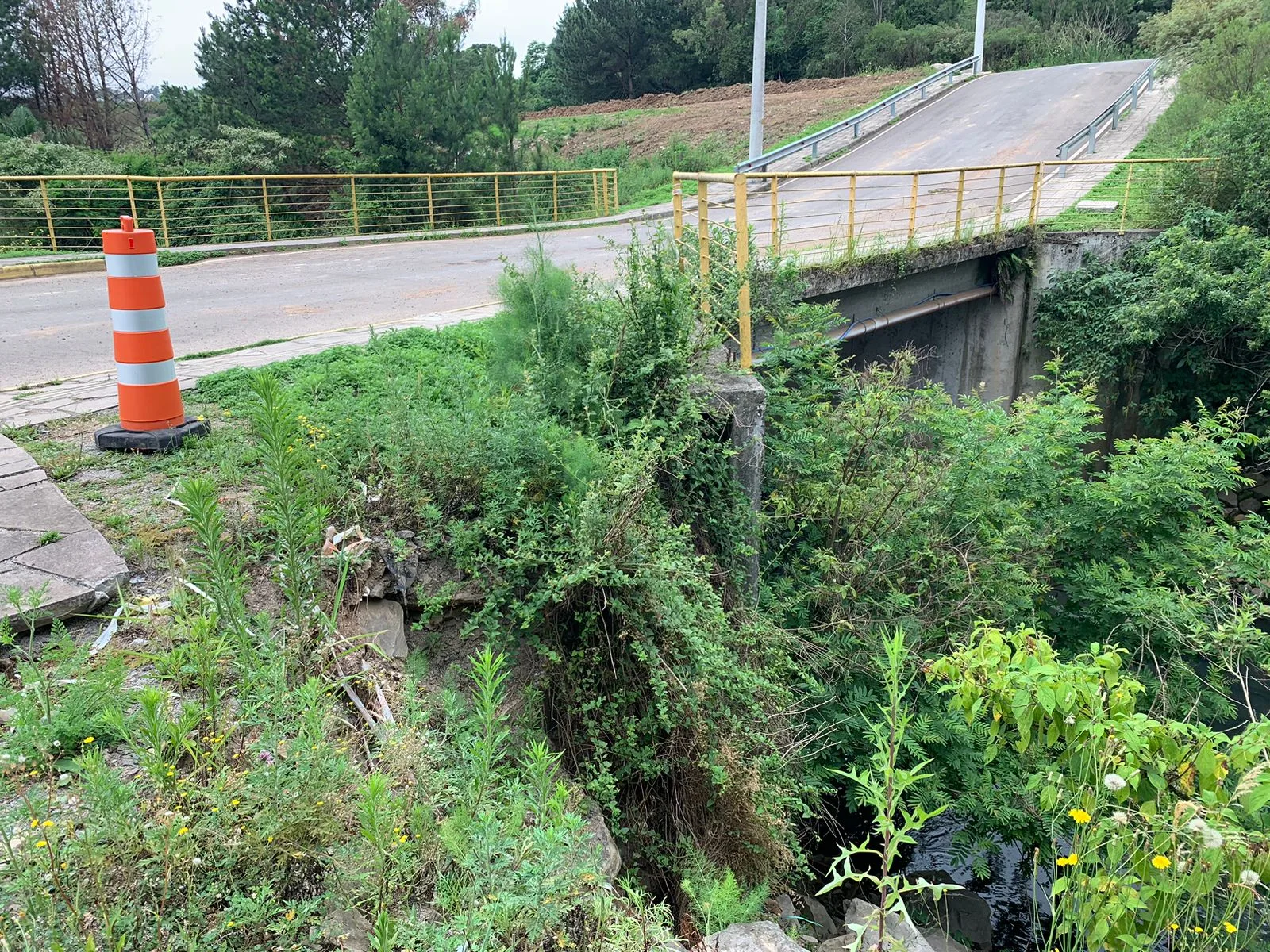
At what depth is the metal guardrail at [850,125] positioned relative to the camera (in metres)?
18.3

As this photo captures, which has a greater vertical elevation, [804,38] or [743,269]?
[804,38]

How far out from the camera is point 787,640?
17.3 ft

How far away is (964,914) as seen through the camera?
18.3 feet

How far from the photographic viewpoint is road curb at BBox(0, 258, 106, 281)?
497 inches

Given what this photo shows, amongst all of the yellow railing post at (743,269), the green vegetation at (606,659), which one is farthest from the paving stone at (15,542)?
the yellow railing post at (743,269)

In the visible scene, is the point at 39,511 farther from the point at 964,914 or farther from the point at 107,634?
the point at 964,914

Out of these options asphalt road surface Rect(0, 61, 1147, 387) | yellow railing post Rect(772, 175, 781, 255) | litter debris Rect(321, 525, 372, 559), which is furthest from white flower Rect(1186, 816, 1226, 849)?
yellow railing post Rect(772, 175, 781, 255)

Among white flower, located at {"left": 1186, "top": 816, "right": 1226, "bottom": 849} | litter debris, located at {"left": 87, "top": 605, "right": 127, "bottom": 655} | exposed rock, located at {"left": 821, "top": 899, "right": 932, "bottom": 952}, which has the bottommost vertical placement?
exposed rock, located at {"left": 821, "top": 899, "right": 932, "bottom": 952}

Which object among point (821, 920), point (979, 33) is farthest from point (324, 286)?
point (979, 33)

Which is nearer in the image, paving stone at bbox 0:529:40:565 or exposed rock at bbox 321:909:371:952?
exposed rock at bbox 321:909:371:952

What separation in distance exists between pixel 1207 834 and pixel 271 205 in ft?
65.8

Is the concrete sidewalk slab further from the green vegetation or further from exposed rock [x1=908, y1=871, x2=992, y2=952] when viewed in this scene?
exposed rock [x1=908, y1=871, x2=992, y2=952]

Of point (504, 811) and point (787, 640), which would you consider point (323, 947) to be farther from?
point (787, 640)

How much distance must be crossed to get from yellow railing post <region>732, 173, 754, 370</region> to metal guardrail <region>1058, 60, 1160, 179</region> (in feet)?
54.8
